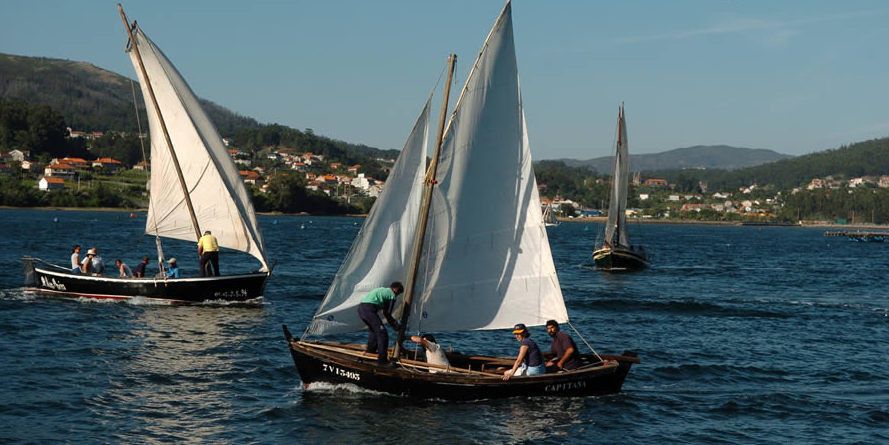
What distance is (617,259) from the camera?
83188mm

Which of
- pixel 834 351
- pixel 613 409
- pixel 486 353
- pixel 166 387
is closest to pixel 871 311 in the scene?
pixel 834 351

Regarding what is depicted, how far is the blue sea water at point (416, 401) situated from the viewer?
82.5 ft

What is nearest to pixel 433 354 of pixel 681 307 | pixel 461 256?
pixel 461 256

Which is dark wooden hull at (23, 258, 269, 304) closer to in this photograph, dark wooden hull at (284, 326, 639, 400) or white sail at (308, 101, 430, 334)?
dark wooden hull at (284, 326, 639, 400)

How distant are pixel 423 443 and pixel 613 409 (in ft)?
21.4

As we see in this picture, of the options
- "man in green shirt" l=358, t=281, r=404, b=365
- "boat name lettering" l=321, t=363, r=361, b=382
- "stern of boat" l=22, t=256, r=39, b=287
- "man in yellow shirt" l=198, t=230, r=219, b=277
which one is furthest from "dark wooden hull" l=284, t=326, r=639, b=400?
"stern of boat" l=22, t=256, r=39, b=287


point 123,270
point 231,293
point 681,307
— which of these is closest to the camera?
point 231,293

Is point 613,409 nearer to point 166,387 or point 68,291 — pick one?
point 166,387

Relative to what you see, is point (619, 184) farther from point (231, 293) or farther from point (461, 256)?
point (461, 256)

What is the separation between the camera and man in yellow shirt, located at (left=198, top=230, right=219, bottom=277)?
146 ft

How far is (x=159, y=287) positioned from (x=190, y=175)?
518 cm

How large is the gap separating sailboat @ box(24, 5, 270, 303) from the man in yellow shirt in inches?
34.5

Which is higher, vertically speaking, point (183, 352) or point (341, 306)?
point (341, 306)

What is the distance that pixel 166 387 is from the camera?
2892cm
